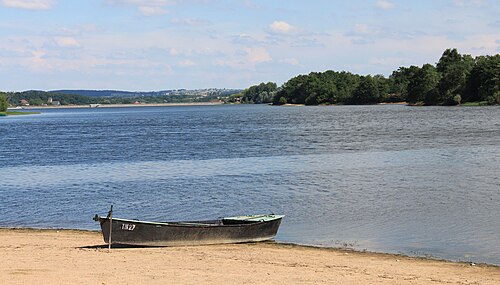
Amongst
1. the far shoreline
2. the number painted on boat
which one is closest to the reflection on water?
the far shoreline

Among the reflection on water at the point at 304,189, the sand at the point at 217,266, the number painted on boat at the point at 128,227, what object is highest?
the number painted on boat at the point at 128,227

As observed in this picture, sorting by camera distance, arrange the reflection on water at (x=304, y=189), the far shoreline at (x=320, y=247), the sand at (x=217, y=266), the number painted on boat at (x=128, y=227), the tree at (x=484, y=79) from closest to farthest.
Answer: the sand at (x=217, y=266) → the far shoreline at (x=320, y=247) → the number painted on boat at (x=128, y=227) → the reflection on water at (x=304, y=189) → the tree at (x=484, y=79)

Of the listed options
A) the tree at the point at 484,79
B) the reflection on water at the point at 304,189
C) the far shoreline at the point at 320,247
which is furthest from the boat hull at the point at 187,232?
the tree at the point at 484,79

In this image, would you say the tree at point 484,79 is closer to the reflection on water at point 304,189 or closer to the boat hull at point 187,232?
the reflection on water at point 304,189

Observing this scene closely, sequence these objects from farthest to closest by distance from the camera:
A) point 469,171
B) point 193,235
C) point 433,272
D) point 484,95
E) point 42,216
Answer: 1. point 484,95
2. point 469,171
3. point 42,216
4. point 193,235
5. point 433,272

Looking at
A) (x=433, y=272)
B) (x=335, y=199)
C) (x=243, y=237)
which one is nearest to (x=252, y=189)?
(x=335, y=199)

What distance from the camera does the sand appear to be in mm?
20312

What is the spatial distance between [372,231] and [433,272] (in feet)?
25.5

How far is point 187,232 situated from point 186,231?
2.4 inches

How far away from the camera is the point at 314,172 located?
5209 cm

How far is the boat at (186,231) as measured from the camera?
84.7 ft

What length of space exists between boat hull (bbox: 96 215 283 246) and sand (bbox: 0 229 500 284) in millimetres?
401

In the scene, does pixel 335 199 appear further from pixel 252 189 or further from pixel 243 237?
pixel 243 237

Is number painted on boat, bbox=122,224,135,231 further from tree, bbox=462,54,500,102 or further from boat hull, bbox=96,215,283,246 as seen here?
tree, bbox=462,54,500,102
